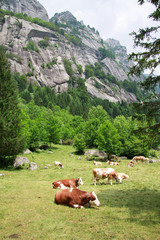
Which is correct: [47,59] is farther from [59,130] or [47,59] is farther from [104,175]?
[104,175]

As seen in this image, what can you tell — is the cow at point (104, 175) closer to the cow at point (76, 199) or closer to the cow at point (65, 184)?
the cow at point (65, 184)

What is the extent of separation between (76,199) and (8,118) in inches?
664

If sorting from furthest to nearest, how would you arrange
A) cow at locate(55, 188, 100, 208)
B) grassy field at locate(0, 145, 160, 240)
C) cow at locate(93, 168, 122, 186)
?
cow at locate(93, 168, 122, 186) < cow at locate(55, 188, 100, 208) < grassy field at locate(0, 145, 160, 240)

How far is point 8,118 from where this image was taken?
22.2m

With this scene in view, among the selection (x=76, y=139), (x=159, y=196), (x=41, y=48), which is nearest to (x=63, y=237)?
(x=159, y=196)

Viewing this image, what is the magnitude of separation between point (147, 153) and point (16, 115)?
1261 inches

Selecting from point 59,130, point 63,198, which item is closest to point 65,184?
point 63,198

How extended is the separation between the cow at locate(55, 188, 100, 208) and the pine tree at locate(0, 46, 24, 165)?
14.4 m

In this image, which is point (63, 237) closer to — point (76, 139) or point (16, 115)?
point (16, 115)

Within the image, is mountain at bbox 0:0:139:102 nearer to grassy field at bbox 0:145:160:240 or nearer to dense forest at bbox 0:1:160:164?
dense forest at bbox 0:1:160:164

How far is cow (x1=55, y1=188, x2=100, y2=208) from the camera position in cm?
892

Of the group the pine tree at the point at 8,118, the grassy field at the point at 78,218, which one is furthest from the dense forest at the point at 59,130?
the grassy field at the point at 78,218

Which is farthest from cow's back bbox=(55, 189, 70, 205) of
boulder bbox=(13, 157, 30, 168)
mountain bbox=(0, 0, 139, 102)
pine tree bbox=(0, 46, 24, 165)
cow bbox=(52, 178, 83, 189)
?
mountain bbox=(0, 0, 139, 102)

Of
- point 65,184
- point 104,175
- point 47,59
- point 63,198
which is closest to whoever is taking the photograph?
point 63,198
